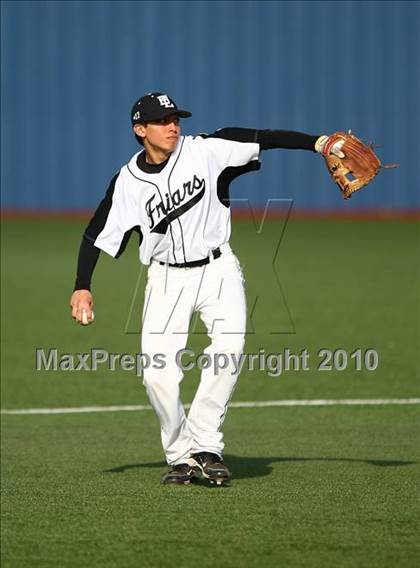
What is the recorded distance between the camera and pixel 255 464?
7.40 meters

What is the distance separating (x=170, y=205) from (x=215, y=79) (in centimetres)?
1895

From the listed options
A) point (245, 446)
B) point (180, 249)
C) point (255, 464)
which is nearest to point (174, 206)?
point (180, 249)

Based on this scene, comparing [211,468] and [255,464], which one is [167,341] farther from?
[255,464]

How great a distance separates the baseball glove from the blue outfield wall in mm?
18136

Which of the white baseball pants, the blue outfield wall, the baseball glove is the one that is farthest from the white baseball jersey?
the blue outfield wall

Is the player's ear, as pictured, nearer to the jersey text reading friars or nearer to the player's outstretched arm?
the jersey text reading friars

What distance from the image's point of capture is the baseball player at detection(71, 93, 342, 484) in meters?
6.61

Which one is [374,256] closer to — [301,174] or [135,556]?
[301,174]

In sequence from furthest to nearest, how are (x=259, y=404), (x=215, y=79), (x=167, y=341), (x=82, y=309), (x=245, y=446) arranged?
(x=215, y=79)
(x=259, y=404)
(x=245, y=446)
(x=167, y=341)
(x=82, y=309)

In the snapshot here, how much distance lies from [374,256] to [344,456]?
12819mm

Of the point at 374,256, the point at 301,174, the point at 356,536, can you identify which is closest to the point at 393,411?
the point at 356,536

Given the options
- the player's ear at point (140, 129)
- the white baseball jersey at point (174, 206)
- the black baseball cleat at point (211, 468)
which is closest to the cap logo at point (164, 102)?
the player's ear at point (140, 129)

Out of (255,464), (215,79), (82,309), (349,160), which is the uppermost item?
(349,160)
